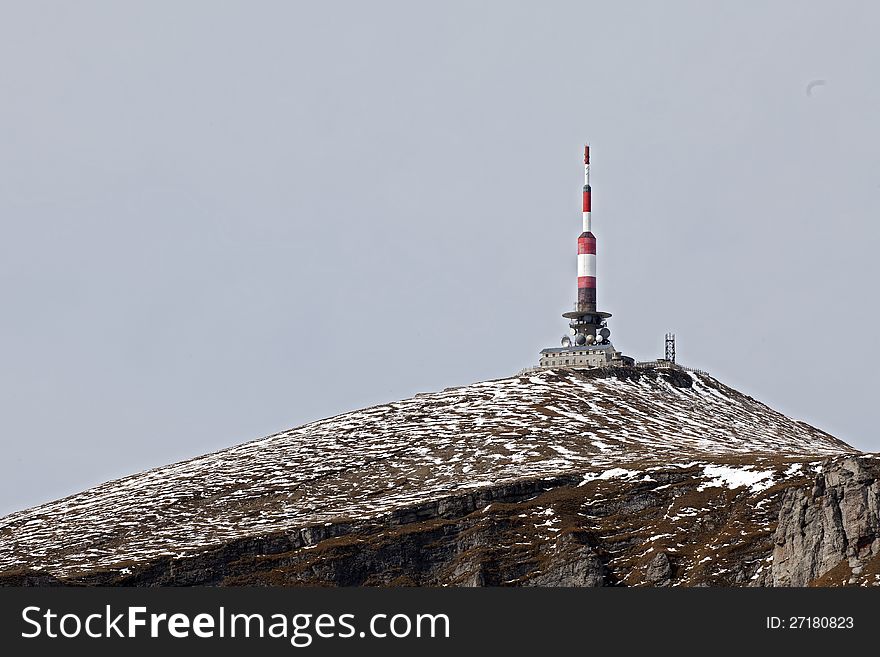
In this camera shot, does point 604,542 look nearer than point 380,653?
No

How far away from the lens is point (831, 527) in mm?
180625

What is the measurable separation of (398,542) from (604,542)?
2597cm

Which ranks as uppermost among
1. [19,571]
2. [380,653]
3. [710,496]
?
[710,496]

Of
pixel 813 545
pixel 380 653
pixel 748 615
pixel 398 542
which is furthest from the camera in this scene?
pixel 398 542

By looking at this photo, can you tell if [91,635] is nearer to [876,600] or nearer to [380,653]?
[380,653]

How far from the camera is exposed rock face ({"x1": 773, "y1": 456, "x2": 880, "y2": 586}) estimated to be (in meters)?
176

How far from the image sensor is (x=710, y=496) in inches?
7844

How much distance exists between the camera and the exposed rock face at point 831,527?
176 m

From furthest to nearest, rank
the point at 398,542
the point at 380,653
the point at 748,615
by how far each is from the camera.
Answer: the point at 398,542 < the point at 748,615 < the point at 380,653

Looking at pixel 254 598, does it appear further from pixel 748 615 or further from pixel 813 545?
pixel 813 545

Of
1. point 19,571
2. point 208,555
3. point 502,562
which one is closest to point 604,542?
point 502,562

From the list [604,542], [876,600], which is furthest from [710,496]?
[876,600]

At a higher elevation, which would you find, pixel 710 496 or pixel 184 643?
pixel 710 496

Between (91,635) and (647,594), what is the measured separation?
31255mm
